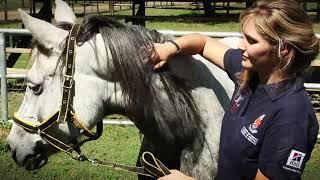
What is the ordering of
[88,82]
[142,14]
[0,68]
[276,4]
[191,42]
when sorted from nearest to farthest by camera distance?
[276,4] → [88,82] → [191,42] → [0,68] → [142,14]

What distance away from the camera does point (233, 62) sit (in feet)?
6.78

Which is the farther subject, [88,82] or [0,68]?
[0,68]

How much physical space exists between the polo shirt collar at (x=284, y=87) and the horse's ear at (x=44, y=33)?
891 mm

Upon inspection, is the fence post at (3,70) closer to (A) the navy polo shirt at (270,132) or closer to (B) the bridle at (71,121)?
(B) the bridle at (71,121)

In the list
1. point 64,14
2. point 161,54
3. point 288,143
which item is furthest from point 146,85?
point 288,143

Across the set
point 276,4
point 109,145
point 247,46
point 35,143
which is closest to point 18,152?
point 35,143

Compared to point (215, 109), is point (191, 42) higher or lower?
higher

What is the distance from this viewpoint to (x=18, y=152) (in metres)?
2.13

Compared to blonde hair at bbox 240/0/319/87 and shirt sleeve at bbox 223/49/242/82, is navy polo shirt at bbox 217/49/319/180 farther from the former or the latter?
shirt sleeve at bbox 223/49/242/82

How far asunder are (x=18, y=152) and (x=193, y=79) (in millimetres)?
834

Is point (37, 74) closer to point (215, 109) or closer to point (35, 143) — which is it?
point (35, 143)

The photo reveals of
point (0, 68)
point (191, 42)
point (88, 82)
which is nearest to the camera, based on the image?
point (88, 82)

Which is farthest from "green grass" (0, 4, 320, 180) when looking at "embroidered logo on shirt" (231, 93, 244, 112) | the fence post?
"embroidered logo on shirt" (231, 93, 244, 112)

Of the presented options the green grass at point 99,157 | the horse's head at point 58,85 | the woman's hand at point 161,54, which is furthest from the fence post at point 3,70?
the woman's hand at point 161,54
